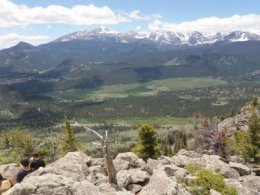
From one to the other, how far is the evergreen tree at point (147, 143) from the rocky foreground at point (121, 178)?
44.5 metres

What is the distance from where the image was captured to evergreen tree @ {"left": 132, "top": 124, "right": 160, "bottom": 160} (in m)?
101

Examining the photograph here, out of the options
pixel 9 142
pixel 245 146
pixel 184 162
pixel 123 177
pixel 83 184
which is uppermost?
pixel 83 184

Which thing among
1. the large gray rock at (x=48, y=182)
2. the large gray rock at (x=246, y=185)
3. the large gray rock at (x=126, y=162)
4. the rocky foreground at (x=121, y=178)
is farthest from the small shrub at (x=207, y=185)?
the large gray rock at (x=48, y=182)

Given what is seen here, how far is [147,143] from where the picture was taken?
102438 millimetres

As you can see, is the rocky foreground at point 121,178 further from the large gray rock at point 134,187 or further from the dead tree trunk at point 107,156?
the dead tree trunk at point 107,156

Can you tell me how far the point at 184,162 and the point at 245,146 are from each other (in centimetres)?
4041

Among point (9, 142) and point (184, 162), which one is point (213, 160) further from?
point (9, 142)

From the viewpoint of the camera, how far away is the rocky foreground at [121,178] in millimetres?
30781

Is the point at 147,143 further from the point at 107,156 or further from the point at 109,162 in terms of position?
the point at 107,156

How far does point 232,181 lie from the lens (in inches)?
1720

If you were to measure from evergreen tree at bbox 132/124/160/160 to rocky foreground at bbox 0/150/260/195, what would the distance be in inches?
1750

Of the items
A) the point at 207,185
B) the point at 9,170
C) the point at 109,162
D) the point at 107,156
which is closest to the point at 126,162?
the point at 207,185

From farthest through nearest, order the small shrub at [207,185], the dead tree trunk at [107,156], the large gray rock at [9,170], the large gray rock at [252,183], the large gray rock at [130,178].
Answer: the large gray rock at [9,170]
the large gray rock at [252,183]
the small shrub at [207,185]
the large gray rock at [130,178]
the dead tree trunk at [107,156]

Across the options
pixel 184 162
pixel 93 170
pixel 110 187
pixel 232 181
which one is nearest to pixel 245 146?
pixel 184 162
